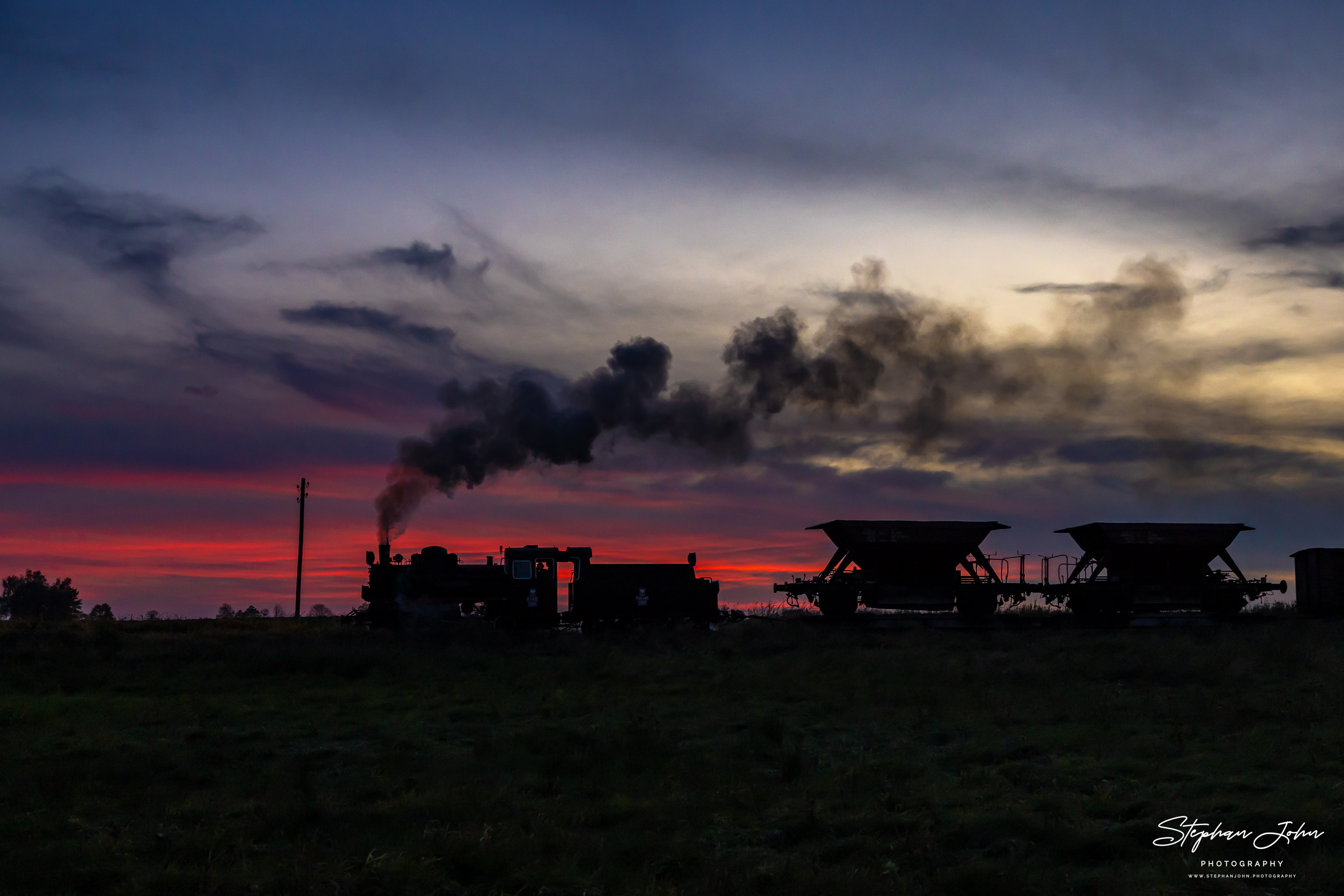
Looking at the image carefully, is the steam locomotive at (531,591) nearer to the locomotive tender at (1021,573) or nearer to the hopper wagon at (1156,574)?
the locomotive tender at (1021,573)

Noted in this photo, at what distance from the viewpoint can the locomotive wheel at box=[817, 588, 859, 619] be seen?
1446 inches

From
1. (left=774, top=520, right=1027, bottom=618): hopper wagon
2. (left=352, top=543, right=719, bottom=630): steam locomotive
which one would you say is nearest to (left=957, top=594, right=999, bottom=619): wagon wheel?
(left=774, top=520, right=1027, bottom=618): hopper wagon

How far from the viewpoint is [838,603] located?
121 ft

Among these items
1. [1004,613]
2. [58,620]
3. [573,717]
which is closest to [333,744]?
[573,717]

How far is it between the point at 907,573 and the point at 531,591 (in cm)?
1424

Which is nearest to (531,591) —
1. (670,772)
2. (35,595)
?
(670,772)

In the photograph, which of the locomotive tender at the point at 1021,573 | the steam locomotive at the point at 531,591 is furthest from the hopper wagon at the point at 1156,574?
the steam locomotive at the point at 531,591

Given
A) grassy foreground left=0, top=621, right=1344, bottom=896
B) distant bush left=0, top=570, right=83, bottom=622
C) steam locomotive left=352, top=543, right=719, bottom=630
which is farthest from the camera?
distant bush left=0, top=570, right=83, bottom=622

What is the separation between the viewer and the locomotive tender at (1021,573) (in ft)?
121

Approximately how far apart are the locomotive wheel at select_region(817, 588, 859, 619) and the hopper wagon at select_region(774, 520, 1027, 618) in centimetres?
2

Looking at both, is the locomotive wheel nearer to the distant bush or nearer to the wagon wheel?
the wagon wheel

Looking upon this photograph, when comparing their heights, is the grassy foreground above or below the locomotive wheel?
below

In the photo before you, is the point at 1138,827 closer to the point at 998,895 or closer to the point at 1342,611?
the point at 998,895

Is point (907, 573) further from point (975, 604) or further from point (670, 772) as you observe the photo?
point (670, 772)
